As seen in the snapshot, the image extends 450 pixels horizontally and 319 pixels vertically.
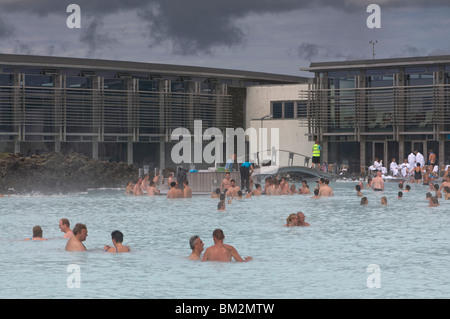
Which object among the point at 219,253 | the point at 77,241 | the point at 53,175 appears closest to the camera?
the point at 219,253

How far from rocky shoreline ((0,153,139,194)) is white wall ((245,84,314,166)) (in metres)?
16.6

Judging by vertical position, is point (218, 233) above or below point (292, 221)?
above

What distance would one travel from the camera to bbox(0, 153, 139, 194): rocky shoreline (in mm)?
35344

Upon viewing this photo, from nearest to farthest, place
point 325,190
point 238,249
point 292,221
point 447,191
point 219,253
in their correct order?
point 219,253
point 238,249
point 292,221
point 447,191
point 325,190

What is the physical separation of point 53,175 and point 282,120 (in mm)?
21632

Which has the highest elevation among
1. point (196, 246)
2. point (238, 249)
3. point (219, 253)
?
point (196, 246)

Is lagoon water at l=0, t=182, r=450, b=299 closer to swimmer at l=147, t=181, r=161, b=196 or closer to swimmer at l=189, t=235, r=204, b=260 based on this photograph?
swimmer at l=189, t=235, r=204, b=260

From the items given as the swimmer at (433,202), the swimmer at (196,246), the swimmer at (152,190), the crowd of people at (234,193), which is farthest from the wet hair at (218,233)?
the swimmer at (152,190)

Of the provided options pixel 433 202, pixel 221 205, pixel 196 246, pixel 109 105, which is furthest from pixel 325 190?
pixel 109 105

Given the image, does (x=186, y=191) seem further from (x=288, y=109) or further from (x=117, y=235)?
(x=288, y=109)

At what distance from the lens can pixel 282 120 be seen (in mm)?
53656

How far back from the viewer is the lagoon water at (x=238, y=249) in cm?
1432

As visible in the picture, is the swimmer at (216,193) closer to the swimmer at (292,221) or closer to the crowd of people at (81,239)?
the swimmer at (292,221)
